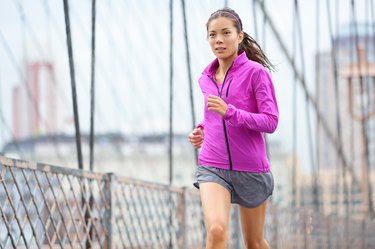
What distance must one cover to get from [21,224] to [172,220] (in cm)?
286

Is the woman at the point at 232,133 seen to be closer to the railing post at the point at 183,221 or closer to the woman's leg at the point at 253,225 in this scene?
the woman's leg at the point at 253,225

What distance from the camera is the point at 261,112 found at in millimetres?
3514

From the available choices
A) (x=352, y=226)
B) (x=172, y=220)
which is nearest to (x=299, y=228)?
(x=352, y=226)

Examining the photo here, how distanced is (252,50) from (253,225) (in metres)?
0.60

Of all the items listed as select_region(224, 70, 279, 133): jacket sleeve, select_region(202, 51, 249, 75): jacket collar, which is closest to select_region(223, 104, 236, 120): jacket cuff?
select_region(224, 70, 279, 133): jacket sleeve

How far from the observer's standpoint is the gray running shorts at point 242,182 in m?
3.56

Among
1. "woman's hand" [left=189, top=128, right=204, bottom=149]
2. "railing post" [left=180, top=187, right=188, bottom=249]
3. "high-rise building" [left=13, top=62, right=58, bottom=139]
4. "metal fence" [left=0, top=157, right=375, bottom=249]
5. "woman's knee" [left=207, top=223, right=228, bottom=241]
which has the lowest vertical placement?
"high-rise building" [left=13, top=62, right=58, bottom=139]

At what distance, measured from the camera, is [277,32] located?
75.9ft

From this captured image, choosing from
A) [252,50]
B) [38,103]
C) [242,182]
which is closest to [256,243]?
[242,182]

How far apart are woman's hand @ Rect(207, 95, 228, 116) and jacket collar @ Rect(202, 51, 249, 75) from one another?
0.21 meters

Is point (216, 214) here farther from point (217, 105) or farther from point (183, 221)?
point (183, 221)

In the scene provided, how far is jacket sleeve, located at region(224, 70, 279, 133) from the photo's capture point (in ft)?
11.2

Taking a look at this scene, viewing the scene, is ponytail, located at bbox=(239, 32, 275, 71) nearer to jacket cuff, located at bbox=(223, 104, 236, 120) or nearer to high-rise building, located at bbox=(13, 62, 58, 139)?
jacket cuff, located at bbox=(223, 104, 236, 120)

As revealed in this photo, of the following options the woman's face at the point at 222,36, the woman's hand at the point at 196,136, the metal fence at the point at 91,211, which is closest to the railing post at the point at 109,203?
the metal fence at the point at 91,211
